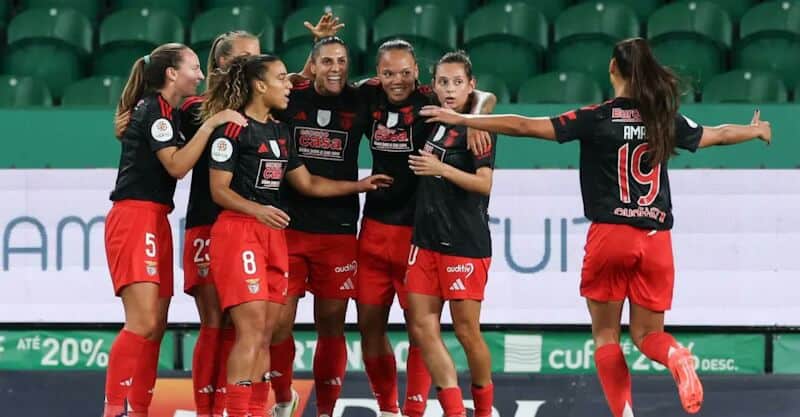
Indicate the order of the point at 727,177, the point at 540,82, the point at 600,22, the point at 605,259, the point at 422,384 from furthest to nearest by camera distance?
the point at 600,22, the point at 540,82, the point at 727,177, the point at 422,384, the point at 605,259

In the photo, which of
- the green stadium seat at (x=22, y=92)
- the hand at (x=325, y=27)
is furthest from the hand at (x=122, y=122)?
the green stadium seat at (x=22, y=92)

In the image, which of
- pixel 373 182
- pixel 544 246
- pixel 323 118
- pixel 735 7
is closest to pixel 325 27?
pixel 323 118

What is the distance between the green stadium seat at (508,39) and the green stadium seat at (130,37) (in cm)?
214

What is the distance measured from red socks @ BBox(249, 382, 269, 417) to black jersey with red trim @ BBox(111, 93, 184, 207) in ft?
3.30

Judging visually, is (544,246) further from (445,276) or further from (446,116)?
(446,116)

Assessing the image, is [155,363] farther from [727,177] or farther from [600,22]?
[600,22]

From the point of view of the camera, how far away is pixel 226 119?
7.05 m

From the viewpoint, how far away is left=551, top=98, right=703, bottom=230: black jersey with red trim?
270 inches

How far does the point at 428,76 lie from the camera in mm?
10586

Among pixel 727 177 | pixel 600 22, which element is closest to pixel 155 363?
pixel 727 177

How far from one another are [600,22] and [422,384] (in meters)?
4.12

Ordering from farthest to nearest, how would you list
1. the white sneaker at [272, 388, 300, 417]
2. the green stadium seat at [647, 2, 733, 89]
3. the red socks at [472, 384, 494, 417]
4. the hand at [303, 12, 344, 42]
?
1. the green stadium seat at [647, 2, 733, 89]
2. the hand at [303, 12, 344, 42]
3. the white sneaker at [272, 388, 300, 417]
4. the red socks at [472, 384, 494, 417]

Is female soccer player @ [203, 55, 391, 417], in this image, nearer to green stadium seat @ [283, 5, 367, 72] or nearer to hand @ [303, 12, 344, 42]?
hand @ [303, 12, 344, 42]

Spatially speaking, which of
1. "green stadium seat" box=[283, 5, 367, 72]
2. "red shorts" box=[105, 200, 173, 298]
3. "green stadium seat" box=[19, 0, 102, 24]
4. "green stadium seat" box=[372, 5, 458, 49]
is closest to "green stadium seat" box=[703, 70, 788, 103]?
"green stadium seat" box=[372, 5, 458, 49]
